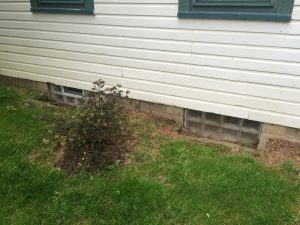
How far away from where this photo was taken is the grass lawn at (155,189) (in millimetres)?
3539

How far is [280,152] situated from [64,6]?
387cm

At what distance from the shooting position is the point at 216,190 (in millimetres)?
3807

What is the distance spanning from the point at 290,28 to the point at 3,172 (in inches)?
147

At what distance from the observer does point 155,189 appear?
386 cm

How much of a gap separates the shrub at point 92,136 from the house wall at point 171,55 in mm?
869

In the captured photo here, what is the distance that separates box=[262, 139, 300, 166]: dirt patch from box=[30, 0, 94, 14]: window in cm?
318

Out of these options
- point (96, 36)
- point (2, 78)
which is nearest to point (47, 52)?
point (96, 36)

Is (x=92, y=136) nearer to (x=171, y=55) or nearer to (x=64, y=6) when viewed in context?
(x=171, y=55)

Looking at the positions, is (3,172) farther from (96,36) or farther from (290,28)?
(290,28)

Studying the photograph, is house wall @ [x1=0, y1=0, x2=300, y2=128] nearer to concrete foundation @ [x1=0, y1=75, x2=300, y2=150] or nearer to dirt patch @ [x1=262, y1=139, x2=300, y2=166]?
concrete foundation @ [x1=0, y1=75, x2=300, y2=150]

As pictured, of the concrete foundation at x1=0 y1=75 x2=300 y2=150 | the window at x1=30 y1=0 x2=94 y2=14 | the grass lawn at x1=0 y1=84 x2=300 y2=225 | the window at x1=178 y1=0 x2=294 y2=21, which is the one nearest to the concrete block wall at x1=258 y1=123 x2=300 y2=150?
the concrete foundation at x1=0 y1=75 x2=300 y2=150

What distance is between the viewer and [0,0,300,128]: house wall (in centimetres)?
419

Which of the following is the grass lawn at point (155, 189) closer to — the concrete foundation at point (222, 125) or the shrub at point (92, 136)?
the shrub at point (92, 136)

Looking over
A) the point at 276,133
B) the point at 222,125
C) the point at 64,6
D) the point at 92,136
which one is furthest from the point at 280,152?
the point at 64,6
